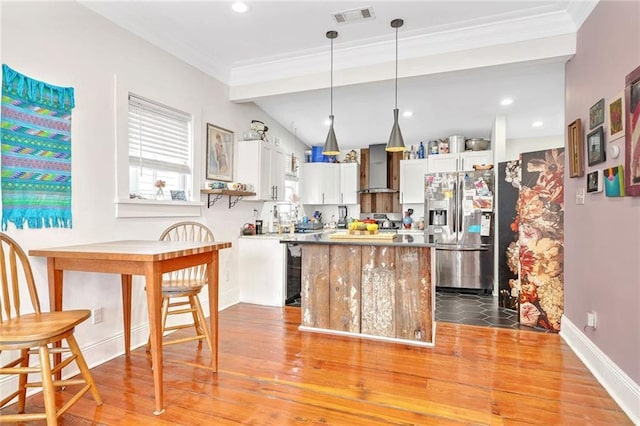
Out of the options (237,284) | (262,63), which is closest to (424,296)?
(237,284)

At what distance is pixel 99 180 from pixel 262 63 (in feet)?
6.70

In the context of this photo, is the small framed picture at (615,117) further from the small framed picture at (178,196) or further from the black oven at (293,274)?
the small framed picture at (178,196)

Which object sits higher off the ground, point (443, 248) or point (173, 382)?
point (443, 248)

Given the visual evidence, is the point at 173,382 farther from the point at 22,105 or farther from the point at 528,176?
the point at 528,176

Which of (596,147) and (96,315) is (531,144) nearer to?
(596,147)

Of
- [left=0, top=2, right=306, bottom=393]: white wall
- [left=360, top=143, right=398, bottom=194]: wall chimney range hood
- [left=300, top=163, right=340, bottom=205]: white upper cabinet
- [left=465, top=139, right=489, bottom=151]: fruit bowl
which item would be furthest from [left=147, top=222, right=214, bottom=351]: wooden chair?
[left=465, top=139, right=489, bottom=151]: fruit bowl

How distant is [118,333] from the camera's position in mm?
2709

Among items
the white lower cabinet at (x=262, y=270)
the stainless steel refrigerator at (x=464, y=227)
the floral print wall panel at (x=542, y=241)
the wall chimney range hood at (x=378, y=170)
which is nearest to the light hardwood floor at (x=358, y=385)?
the floral print wall panel at (x=542, y=241)

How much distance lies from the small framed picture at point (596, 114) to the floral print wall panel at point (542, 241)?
2.33ft

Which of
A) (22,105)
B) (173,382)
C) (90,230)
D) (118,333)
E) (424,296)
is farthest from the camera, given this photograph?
(424,296)

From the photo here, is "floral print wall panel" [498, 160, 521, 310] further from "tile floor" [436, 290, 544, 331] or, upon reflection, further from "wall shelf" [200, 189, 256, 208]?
"wall shelf" [200, 189, 256, 208]

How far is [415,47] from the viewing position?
318cm

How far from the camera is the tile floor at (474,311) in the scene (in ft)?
11.4

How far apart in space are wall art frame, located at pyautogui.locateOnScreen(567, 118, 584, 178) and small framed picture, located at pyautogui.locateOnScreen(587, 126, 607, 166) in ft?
0.38
